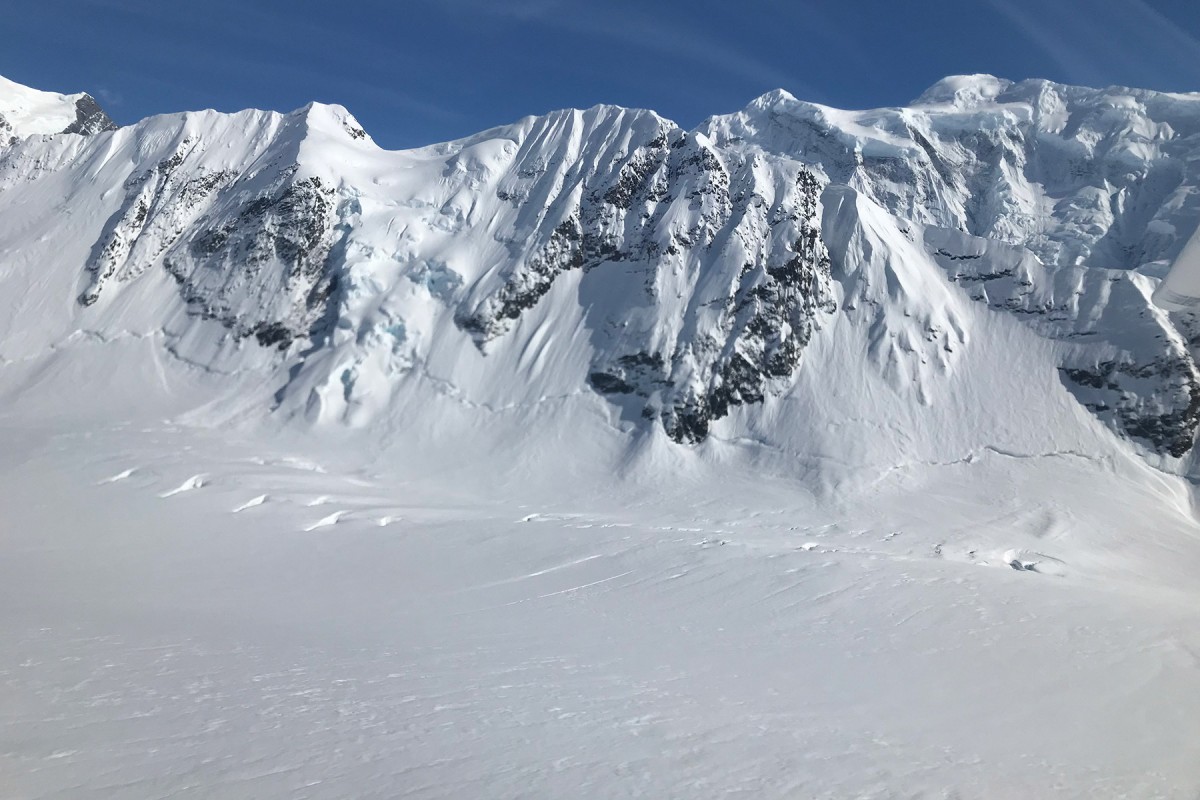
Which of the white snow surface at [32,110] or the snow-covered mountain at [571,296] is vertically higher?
the white snow surface at [32,110]

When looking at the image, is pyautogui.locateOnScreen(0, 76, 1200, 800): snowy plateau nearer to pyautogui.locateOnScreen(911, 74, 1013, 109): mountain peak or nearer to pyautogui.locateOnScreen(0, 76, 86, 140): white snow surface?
pyautogui.locateOnScreen(911, 74, 1013, 109): mountain peak

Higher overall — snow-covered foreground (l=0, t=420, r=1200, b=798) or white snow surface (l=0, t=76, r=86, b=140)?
white snow surface (l=0, t=76, r=86, b=140)

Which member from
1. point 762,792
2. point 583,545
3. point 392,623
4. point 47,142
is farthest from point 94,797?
point 47,142

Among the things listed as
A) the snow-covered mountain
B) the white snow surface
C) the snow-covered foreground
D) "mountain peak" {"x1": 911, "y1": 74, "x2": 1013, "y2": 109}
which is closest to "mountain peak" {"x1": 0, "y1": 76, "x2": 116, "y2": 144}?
the white snow surface

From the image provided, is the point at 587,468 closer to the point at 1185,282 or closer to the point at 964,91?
the point at 1185,282

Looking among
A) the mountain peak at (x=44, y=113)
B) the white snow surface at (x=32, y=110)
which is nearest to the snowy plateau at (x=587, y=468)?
the white snow surface at (x=32, y=110)

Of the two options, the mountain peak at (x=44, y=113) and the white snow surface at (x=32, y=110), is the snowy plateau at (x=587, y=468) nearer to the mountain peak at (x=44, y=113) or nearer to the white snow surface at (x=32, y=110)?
the white snow surface at (x=32, y=110)

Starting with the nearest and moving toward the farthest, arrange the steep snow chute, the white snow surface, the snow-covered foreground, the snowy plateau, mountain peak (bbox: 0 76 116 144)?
the steep snow chute, the snow-covered foreground, the snowy plateau, the white snow surface, mountain peak (bbox: 0 76 116 144)
